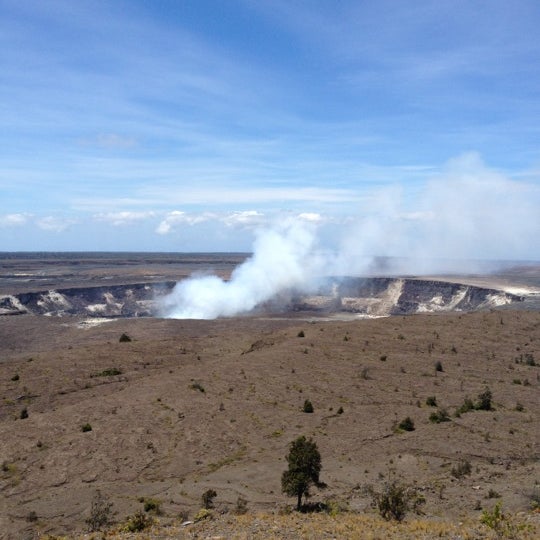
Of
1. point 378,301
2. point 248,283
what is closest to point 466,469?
point 248,283

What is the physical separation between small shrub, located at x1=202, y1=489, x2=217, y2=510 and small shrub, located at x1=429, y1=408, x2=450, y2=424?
16212 mm

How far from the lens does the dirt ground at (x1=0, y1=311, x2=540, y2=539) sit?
78.5ft

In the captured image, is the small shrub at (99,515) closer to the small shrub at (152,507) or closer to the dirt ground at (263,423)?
the dirt ground at (263,423)

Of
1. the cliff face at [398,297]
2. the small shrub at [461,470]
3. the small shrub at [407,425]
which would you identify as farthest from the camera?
the cliff face at [398,297]

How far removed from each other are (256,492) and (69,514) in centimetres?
813

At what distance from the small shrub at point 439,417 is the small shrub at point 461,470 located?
21.6 feet

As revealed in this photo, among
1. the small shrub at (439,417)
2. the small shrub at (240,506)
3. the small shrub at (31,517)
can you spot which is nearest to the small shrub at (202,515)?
the small shrub at (240,506)

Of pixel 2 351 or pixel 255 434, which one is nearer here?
pixel 255 434

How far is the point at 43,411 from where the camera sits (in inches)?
1475

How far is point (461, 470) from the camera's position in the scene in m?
25.8

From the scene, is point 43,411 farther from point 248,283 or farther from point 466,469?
point 248,283

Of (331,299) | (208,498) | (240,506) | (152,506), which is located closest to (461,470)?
(240,506)

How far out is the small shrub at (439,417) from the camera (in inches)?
1309

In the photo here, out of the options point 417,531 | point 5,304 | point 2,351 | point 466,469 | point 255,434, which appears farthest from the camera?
point 5,304
